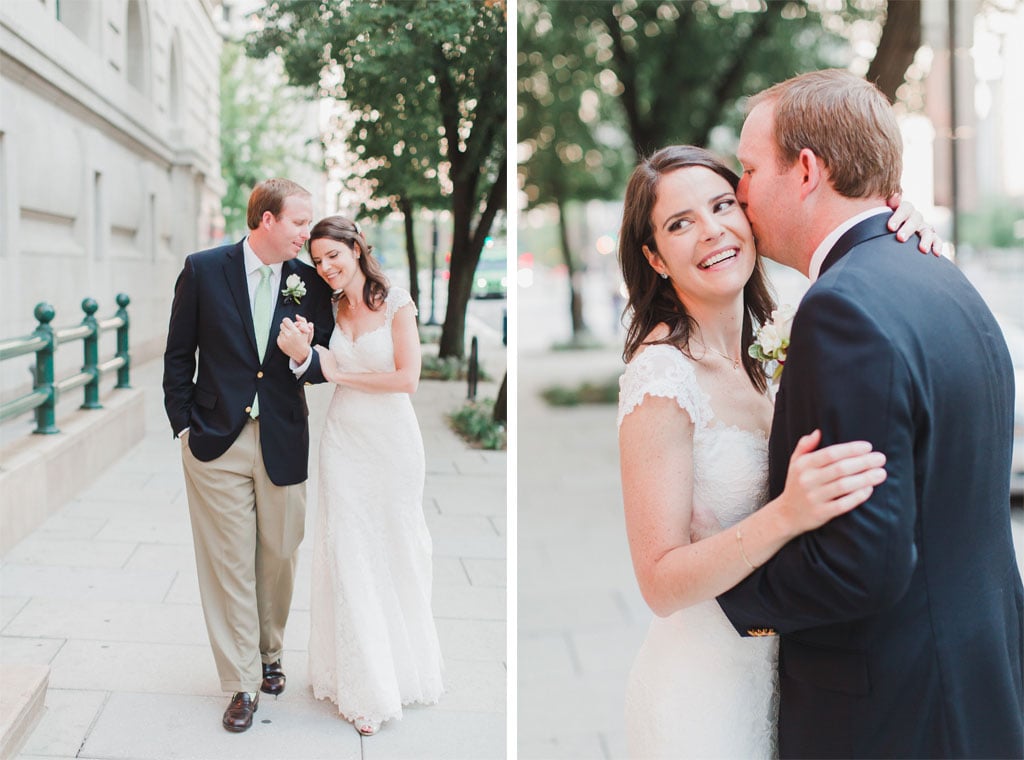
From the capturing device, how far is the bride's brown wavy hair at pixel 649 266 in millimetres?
2244

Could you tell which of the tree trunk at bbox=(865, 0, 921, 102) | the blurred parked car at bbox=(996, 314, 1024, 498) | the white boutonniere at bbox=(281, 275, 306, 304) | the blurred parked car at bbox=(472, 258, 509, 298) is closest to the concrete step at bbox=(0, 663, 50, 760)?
the white boutonniere at bbox=(281, 275, 306, 304)

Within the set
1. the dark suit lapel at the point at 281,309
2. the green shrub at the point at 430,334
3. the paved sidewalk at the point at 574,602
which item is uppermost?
the dark suit lapel at the point at 281,309

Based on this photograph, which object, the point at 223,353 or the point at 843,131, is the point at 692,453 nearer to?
the point at 843,131

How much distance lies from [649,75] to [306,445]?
37.6 feet

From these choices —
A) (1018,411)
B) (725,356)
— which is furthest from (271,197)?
(1018,411)

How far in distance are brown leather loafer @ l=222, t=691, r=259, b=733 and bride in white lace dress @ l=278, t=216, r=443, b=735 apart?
0.24 m

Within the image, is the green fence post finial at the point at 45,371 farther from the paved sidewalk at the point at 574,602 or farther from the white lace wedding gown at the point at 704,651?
the paved sidewalk at the point at 574,602

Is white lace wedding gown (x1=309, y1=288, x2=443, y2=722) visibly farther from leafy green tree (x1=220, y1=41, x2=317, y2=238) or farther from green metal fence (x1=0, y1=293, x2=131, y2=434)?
green metal fence (x1=0, y1=293, x2=131, y2=434)

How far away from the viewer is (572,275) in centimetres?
2292

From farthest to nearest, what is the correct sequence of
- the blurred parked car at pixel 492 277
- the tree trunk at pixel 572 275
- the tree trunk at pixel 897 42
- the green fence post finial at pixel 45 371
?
the tree trunk at pixel 572 275 < the tree trunk at pixel 897 42 < the blurred parked car at pixel 492 277 < the green fence post finial at pixel 45 371

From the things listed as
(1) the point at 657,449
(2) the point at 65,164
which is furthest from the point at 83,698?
(1) the point at 657,449

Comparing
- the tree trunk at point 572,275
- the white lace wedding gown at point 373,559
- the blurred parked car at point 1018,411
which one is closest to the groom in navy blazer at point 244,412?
the white lace wedding gown at point 373,559

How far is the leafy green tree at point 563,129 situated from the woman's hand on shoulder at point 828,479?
11.2 meters

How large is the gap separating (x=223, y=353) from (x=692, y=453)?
1.61 meters
